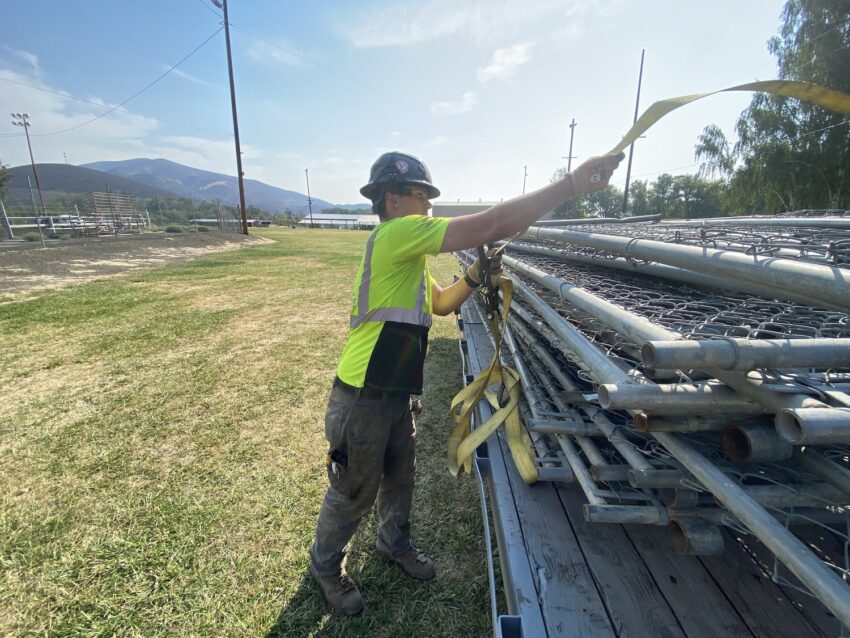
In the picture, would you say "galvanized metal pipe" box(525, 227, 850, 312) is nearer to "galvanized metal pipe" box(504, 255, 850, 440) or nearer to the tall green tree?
"galvanized metal pipe" box(504, 255, 850, 440)

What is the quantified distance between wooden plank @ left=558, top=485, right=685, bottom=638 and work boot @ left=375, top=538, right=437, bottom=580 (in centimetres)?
106

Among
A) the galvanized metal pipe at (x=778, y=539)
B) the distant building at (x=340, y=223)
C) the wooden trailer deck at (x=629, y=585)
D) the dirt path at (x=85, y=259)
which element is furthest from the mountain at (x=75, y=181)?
the galvanized metal pipe at (x=778, y=539)

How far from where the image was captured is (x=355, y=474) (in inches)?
80.1

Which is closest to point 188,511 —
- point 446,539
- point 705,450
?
point 446,539

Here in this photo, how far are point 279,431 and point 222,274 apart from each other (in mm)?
10630

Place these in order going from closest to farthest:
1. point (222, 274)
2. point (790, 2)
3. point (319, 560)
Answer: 1. point (319, 560)
2. point (222, 274)
3. point (790, 2)

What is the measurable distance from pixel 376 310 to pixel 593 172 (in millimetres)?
1142

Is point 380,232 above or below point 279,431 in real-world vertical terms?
above

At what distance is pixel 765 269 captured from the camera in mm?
986

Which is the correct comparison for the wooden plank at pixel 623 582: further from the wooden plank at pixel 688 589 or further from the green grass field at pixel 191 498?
the green grass field at pixel 191 498

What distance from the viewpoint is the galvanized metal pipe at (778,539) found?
69 centimetres

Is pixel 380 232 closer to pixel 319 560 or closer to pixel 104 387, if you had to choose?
pixel 319 560

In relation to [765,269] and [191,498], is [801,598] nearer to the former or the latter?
[765,269]

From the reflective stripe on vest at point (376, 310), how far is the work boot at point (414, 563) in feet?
4.81
